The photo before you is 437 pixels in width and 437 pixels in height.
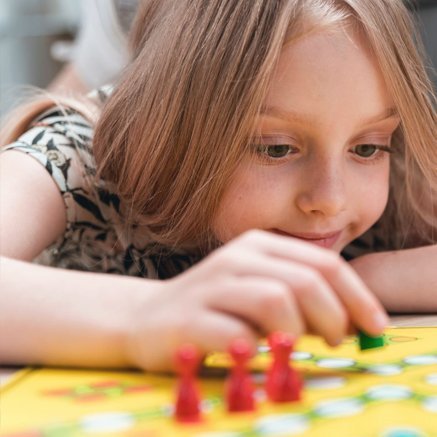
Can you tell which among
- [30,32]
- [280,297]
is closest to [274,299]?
[280,297]

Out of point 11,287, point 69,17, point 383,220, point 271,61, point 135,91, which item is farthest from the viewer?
point 69,17

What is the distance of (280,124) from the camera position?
31.2 inches

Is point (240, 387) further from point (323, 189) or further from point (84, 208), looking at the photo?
point (84, 208)

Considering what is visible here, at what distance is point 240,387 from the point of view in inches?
18.8

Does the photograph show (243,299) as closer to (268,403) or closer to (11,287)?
(268,403)

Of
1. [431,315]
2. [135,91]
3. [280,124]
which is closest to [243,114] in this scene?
[280,124]

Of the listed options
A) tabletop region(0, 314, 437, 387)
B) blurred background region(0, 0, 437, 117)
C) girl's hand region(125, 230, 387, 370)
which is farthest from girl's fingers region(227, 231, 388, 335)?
blurred background region(0, 0, 437, 117)

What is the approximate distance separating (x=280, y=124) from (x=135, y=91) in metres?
0.18

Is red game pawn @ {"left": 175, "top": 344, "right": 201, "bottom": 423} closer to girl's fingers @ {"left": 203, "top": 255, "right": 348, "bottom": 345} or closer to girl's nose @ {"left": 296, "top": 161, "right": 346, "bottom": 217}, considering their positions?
girl's fingers @ {"left": 203, "top": 255, "right": 348, "bottom": 345}

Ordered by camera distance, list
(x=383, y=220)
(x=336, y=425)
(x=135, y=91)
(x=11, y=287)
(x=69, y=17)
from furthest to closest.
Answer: (x=69, y=17) < (x=383, y=220) < (x=135, y=91) < (x=11, y=287) < (x=336, y=425)

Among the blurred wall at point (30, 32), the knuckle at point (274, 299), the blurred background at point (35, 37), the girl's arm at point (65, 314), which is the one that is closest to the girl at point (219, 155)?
the girl's arm at point (65, 314)

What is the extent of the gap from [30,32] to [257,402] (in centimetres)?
257

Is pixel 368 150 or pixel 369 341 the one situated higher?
pixel 368 150

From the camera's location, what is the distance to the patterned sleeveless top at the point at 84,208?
0.92 metres
